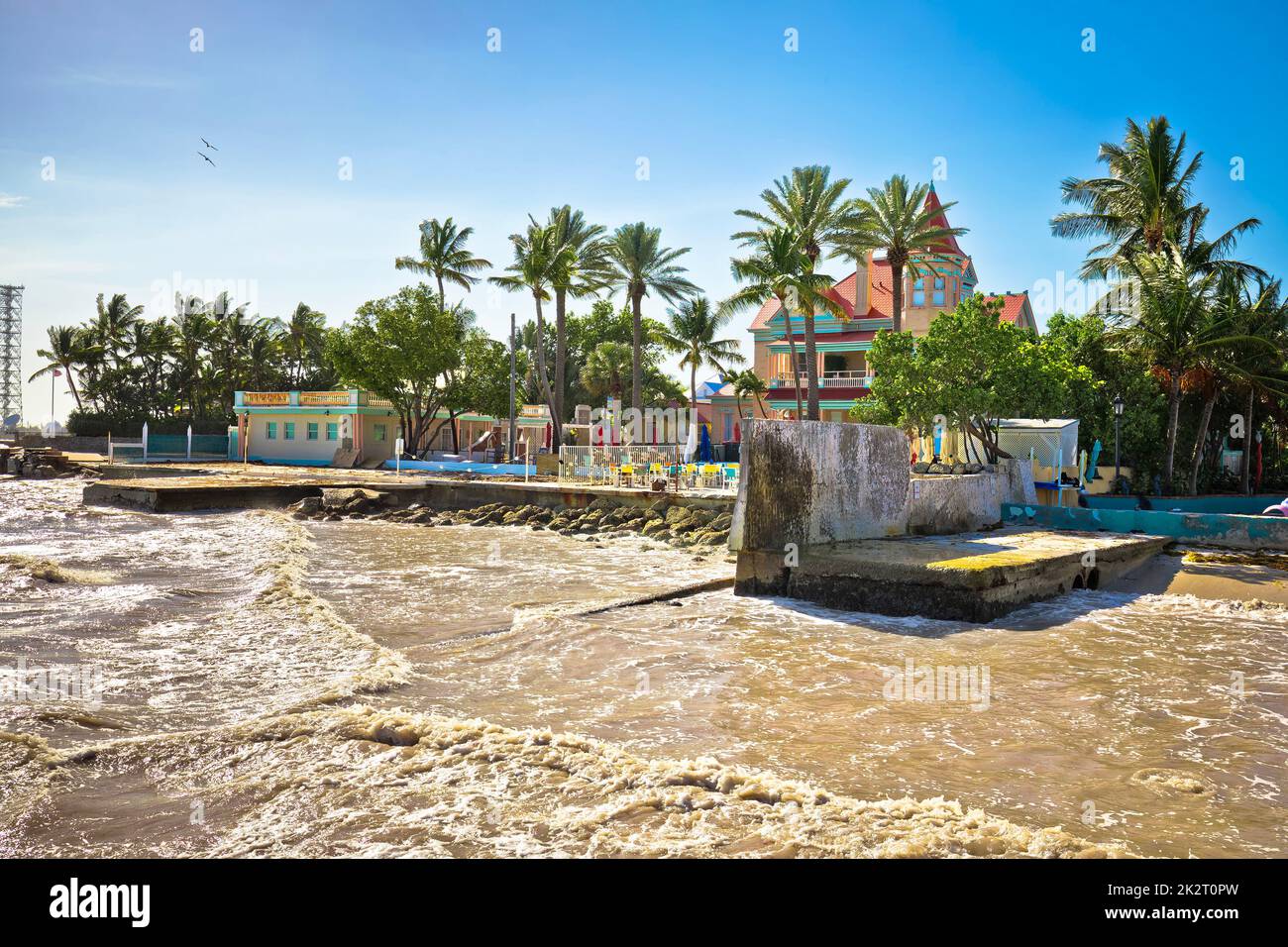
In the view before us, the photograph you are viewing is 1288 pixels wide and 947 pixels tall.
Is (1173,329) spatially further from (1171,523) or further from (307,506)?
(307,506)

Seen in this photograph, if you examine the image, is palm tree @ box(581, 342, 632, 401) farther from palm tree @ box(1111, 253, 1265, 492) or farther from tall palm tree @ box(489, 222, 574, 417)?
palm tree @ box(1111, 253, 1265, 492)

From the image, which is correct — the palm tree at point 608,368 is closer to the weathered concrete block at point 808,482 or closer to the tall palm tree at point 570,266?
the tall palm tree at point 570,266

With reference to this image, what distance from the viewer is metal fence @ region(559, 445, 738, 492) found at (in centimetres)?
2516

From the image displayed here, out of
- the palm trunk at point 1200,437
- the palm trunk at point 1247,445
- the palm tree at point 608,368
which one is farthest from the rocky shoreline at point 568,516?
the palm tree at point 608,368

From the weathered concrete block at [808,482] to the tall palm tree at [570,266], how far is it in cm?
2799

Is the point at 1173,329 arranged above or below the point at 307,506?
above

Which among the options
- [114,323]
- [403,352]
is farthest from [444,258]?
[114,323]

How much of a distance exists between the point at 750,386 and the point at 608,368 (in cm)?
965

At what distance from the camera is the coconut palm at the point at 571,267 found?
41.0m

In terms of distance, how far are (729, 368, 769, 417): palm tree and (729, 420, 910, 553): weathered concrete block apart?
30.5 m

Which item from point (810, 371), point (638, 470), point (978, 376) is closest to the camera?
point (978, 376)

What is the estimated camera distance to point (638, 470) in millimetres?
26578

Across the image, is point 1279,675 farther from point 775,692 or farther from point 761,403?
point 761,403
